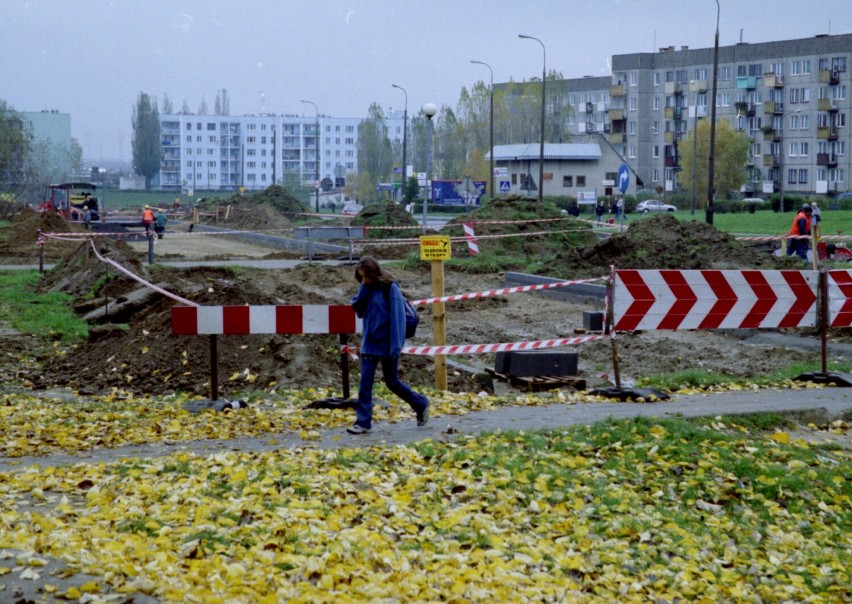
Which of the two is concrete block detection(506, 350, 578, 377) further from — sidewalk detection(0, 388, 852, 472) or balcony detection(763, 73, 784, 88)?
balcony detection(763, 73, 784, 88)

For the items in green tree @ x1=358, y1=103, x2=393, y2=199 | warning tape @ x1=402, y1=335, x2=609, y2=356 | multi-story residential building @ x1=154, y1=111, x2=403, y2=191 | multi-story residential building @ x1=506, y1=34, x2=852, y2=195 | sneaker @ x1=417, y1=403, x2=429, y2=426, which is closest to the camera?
sneaker @ x1=417, y1=403, x2=429, y2=426

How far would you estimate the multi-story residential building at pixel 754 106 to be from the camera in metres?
93.4

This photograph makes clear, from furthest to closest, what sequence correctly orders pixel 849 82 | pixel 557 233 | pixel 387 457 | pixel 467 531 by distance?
1. pixel 849 82
2. pixel 557 233
3. pixel 387 457
4. pixel 467 531

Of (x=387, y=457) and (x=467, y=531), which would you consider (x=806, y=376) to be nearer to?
(x=387, y=457)

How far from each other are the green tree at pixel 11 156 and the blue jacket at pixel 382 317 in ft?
217

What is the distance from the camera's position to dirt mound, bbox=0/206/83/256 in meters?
43.3

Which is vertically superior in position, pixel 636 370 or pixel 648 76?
pixel 648 76

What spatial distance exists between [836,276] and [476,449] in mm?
6606

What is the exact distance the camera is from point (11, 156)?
74.6m

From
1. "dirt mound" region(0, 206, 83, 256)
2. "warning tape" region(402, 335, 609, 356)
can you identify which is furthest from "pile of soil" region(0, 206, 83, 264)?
"warning tape" region(402, 335, 609, 356)

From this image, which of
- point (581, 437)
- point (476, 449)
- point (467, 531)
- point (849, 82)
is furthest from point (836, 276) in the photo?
point (849, 82)

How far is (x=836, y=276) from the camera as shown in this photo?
14.2m

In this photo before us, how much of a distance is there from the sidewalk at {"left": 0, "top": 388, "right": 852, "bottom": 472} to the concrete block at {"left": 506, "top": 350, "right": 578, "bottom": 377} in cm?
213

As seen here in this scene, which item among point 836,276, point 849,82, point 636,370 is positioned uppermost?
point 849,82
